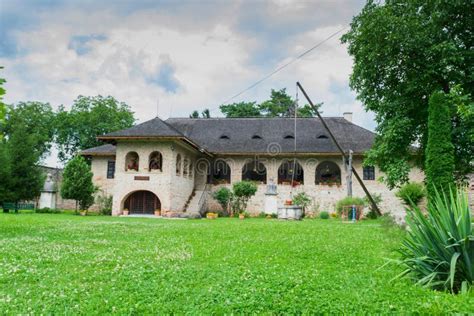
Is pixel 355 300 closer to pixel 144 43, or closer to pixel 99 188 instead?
pixel 144 43

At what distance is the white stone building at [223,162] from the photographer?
2348 centimetres

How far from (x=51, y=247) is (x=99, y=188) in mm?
20590

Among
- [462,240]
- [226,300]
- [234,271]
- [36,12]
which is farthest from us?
[36,12]

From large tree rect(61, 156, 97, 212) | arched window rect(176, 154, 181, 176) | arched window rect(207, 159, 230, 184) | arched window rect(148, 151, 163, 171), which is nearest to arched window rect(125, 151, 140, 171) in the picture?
arched window rect(148, 151, 163, 171)

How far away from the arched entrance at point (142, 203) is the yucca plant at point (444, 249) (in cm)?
2077

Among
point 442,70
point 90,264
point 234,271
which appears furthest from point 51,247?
point 442,70

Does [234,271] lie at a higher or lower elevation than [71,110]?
lower

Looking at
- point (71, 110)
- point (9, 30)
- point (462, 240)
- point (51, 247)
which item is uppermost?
point (71, 110)

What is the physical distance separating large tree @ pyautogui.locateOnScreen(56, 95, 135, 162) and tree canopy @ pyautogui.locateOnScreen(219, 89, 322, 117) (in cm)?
1281

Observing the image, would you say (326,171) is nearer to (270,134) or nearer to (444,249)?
(270,134)

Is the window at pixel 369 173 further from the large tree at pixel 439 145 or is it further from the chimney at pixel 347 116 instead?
the large tree at pixel 439 145

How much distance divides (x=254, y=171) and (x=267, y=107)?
18.0 metres

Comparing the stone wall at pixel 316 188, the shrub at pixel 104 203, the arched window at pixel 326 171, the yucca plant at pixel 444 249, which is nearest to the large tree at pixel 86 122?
the shrub at pixel 104 203

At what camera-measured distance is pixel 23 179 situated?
2578 cm
